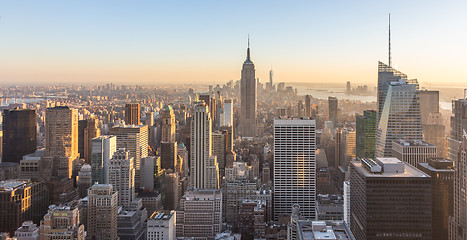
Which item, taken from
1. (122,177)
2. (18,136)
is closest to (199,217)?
(122,177)

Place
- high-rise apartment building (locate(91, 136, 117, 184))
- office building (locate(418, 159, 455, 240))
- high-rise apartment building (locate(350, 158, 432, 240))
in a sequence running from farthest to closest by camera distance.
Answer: high-rise apartment building (locate(91, 136, 117, 184)), high-rise apartment building (locate(350, 158, 432, 240)), office building (locate(418, 159, 455, 240))

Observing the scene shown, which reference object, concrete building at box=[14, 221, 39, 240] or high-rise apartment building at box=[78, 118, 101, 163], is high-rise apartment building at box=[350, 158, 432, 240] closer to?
concrete building at box=[14, 221, 39, 240]

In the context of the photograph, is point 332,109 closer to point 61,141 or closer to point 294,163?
point 294,163

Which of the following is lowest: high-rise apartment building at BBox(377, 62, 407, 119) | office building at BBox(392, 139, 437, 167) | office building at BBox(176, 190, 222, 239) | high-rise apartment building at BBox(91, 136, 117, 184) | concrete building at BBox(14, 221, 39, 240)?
office building at BBox(176, 190, 222, 239)

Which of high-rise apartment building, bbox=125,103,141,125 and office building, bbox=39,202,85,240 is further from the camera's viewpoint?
high-rise apartment building, bbox=125,103,141,125

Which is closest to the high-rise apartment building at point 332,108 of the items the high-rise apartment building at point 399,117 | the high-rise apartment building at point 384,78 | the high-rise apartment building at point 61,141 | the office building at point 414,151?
the high-rise apartment building at point 384,78

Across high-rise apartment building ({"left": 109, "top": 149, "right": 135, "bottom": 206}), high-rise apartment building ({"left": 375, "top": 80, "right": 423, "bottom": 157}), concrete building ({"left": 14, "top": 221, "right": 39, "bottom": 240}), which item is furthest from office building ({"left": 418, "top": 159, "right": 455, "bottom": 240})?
high-rise apartment building ({"left": 109, "top": 149, "right": 135, "bottom": 206})

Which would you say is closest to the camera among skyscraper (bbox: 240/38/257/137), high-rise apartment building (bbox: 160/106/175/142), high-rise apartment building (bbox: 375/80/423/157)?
high-rise apartment building (bbox: 375/80/423/157)

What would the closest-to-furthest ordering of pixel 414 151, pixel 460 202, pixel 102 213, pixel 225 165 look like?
pixel 460 202, pixel 102 213, pixel 414 151, pixel 225 165
